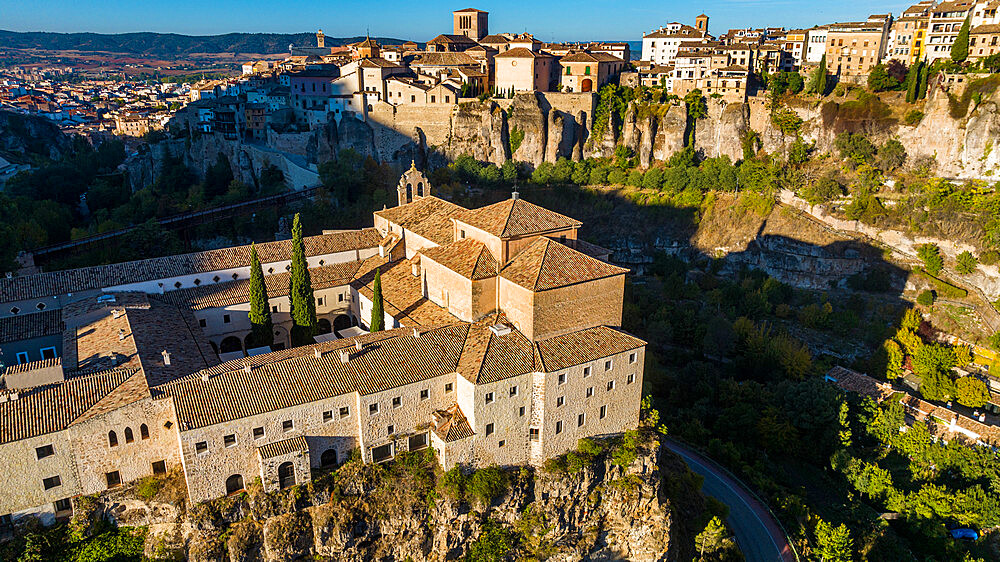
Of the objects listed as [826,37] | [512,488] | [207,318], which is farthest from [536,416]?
Answer: [826,37]

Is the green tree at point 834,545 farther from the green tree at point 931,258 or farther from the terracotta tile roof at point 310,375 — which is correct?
the green tree at point 931,258

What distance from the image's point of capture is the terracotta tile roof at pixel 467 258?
26384 millimetres

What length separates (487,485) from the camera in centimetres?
2364

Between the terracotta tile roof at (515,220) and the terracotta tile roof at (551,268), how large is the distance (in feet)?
3.44

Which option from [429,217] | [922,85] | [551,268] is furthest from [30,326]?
[922,85]

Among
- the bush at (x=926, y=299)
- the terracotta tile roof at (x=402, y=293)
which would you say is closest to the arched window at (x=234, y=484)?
the terracotta tile roof at (x=402, y=293)

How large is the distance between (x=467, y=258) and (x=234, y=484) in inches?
469

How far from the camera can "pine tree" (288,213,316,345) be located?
28906mm

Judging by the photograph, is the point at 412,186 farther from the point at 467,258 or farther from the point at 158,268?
the point at 158,268

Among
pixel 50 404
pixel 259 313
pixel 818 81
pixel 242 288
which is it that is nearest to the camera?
pixel 50 404

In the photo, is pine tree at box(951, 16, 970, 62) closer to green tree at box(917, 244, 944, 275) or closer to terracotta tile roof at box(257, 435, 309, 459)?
green tree at box(917, 244, 944, 275)

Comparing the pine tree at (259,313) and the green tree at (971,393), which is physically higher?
the pine tree at (259,313)

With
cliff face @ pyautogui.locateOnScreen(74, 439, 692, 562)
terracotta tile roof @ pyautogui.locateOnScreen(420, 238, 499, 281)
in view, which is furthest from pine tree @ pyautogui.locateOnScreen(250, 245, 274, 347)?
cliff face @ pyautogui.locateOnScreen(74, 439, 692, 562)

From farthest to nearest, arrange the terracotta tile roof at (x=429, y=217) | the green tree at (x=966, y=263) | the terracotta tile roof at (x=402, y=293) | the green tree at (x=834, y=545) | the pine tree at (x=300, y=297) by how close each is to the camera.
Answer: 1. the green tree at (x=966, y=263)
2. the terracotta tile roof at (x=429, y=217)
3. the pine tree at (x=300, y=297)
4. the terracotta tile roof at (x=402, y=293)
5. the green tree at (x=834, y=545)
